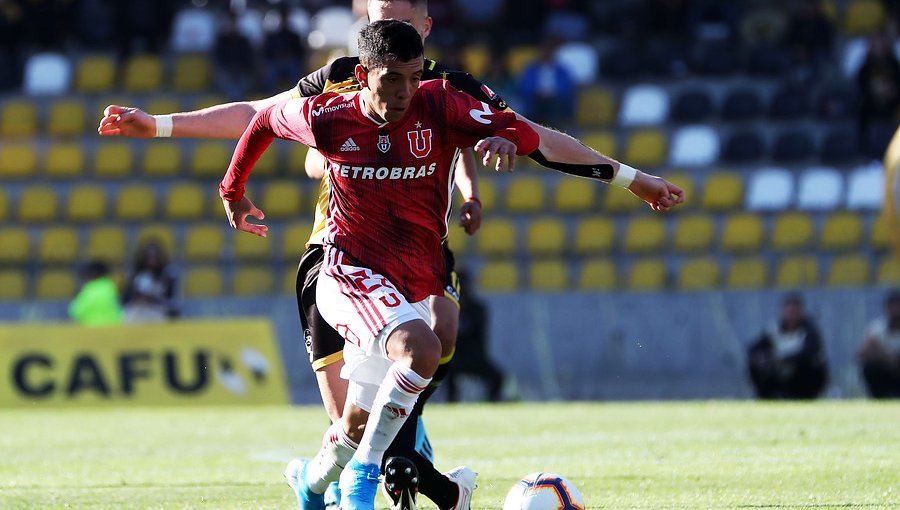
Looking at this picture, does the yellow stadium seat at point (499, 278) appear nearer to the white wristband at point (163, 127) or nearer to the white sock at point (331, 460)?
the white wristband at point (163, 127)

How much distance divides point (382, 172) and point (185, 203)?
15.3 m

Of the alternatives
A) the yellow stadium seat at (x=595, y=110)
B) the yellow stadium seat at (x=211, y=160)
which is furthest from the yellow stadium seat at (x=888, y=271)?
the yellow stadium seat at (x=211, y=160)

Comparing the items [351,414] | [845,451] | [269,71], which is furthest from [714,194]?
[351,414]

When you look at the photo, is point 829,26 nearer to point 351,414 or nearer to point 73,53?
point 73,53

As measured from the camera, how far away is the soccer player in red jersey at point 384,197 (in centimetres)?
572

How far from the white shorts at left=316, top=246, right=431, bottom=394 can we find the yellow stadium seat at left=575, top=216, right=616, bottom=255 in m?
13.8

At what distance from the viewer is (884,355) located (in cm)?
1656

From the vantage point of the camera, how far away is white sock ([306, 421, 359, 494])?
6.08 metres

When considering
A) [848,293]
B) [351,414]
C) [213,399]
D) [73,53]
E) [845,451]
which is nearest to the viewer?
[351,414]

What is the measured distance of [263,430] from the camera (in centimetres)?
1254

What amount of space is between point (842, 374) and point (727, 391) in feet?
4.46

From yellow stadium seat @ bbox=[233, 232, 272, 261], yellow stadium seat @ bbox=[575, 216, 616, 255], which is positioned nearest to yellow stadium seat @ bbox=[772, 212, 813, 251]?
yellow stadium seat @ bbox=[575, 216, 616, 255]

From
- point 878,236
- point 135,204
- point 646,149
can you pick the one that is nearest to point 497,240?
point 646,149

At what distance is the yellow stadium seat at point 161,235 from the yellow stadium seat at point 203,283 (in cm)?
60
